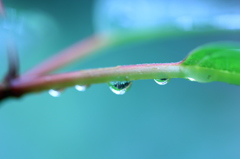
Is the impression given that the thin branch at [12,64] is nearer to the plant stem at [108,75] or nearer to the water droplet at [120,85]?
the plant stem at [108,75]

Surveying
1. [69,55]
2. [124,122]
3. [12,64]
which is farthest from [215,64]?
[124,122]

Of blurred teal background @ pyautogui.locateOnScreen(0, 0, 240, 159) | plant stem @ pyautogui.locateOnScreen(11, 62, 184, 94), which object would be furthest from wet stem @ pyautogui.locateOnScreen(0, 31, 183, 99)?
blurred teal background @ pyautogui.locateOnScreen(0, 0, 240, 159)

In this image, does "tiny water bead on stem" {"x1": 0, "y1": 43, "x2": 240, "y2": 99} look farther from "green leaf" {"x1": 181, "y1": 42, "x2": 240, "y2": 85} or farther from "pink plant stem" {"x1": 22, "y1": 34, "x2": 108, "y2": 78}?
"pink plant stem" {"x1": 22, "y1": 34, "x2": 108, "y2": 78}

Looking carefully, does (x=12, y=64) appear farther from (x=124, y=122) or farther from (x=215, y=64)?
(x=124, y=122)

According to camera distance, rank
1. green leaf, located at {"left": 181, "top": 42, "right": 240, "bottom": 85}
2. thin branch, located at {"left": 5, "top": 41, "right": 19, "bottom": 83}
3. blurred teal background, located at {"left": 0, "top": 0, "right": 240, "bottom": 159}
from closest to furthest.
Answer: green leaf, located at {"left": 181, "top": 42, "right": 240, "bottom": 85} → thin branch, located at {"left": 5, "top": 41, "right": 19, "bottom": 83} → blurred teal background, located at {"left": 0, "top": 0, "right": 240, "bottom": 159}

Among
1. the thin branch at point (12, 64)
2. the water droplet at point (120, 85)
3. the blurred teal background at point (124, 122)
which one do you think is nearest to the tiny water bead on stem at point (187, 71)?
the water droplet at point (120, 85)

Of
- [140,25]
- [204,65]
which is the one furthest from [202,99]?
[204,65]
